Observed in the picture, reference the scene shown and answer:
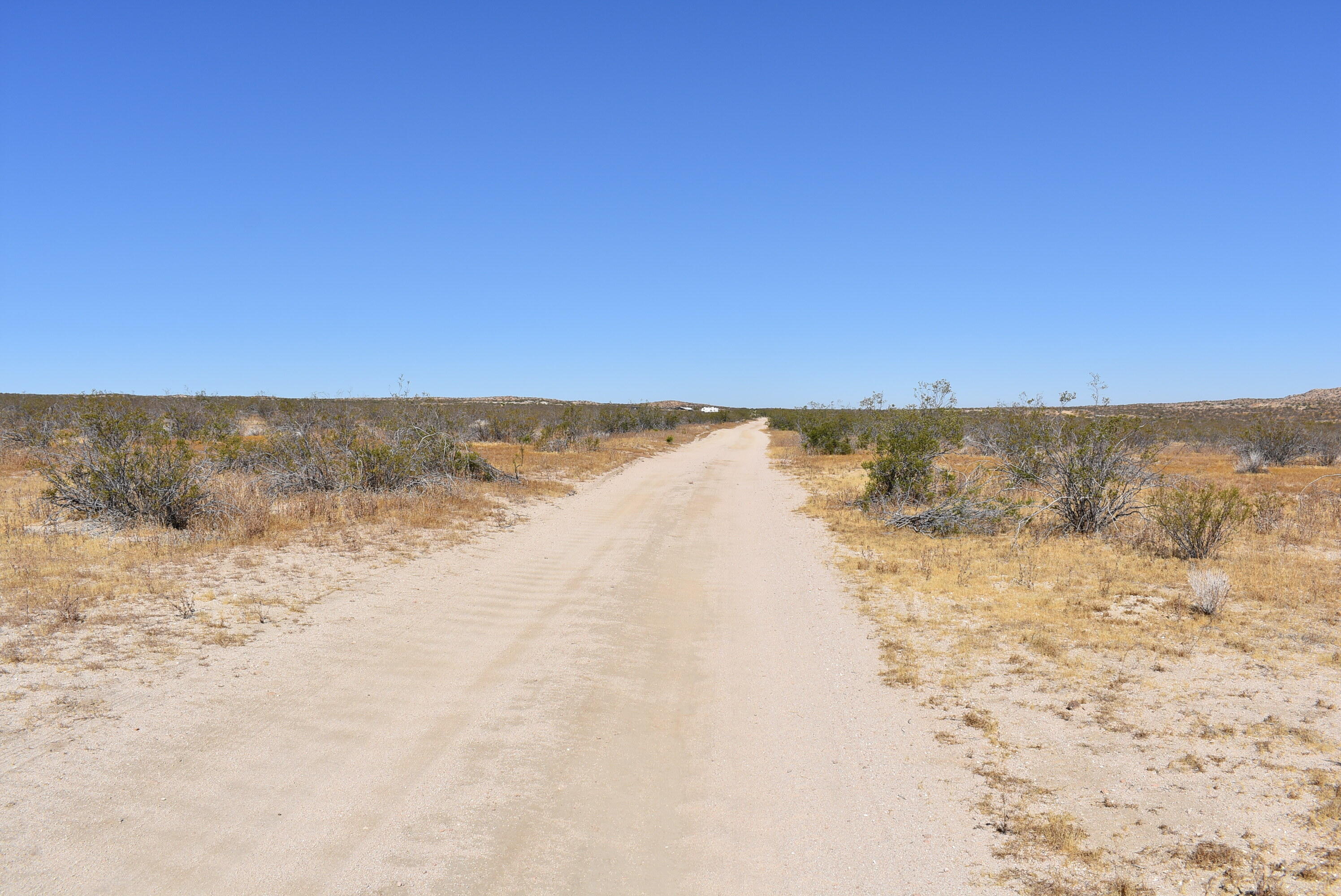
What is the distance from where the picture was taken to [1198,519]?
1040cm

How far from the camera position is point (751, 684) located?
20.4ft

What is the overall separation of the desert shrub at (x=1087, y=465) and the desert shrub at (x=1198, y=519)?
1.17 metres

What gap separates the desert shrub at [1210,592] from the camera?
24.9ft

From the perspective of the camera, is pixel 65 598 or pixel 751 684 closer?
pixel 751 684

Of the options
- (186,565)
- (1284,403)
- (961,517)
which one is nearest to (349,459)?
(186,565)

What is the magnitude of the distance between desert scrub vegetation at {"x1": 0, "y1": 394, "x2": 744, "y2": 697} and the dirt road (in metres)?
1.05

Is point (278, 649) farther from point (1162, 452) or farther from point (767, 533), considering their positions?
point (1162, 452)

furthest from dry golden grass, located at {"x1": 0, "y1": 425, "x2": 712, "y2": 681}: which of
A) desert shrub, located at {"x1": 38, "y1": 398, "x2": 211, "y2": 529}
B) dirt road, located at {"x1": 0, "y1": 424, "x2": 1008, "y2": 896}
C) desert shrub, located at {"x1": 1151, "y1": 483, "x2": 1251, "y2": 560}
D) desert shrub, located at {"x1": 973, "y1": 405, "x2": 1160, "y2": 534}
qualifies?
desert shrub, located at {"x1": 1151, "y1": 483, "x2": 1251, "y2": 560}

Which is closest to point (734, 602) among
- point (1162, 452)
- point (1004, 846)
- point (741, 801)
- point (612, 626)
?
point (612, 626)

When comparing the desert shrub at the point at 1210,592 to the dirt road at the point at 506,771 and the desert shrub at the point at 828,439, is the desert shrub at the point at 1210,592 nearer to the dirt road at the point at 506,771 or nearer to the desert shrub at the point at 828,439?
the dirt road at the point at 506,771

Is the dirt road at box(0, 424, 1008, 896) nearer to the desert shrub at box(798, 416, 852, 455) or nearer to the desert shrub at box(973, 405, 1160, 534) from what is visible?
the desert shrub at box(973, 405, 1160, 534)

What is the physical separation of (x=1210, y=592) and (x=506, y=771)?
748 centimetres

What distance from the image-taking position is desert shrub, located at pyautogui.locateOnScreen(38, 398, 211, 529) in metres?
11.3

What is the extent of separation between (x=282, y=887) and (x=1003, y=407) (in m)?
15.9
